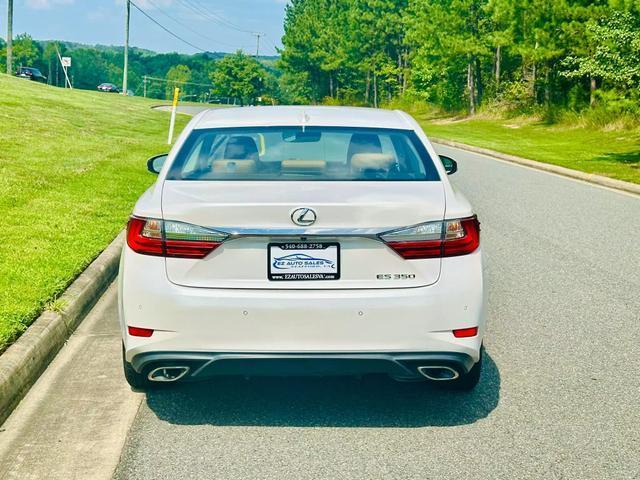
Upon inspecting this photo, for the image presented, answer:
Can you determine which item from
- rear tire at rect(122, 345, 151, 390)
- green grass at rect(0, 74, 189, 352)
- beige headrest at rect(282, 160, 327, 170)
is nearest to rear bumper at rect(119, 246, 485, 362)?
rear tire at rect(122, 345, 151, 390)

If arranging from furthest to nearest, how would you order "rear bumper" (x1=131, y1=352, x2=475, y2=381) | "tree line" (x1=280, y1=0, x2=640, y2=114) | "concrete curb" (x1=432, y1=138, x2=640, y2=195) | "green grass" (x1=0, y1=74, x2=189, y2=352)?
"tree line" (x1=280, y1=0, x2=640, y2=114) → "concrete curb" (x1=432, y1=138, x2=640, y2=195) → "green grass" (x1=0, y1=74, x2=189, y2=352) → "rear bumper" (x1=131, y1=352, x2=475, y2=381)

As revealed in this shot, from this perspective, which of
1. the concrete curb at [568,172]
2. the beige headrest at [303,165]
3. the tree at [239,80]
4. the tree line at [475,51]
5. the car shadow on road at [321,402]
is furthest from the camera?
the tree at [239,80]

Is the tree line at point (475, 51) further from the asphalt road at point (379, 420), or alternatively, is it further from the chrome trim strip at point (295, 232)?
the chrome trim strip at point (295, 232)

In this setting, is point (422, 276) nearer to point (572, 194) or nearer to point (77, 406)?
point (77, 406)

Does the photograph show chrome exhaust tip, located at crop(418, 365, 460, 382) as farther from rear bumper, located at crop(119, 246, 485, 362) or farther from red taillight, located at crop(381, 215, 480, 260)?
red taillight, located at crop(381, 215, 480, 260)

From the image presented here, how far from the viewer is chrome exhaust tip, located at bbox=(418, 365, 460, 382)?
175 inches

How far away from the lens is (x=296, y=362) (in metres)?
4.31

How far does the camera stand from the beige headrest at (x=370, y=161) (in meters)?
4.95

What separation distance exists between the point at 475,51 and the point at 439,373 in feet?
163

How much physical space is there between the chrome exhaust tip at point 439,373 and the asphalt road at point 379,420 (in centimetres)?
28

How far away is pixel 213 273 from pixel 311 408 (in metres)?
1.09

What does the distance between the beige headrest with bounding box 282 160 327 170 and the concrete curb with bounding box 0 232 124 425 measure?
1931mm

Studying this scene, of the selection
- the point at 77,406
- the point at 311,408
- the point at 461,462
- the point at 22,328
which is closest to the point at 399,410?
the point at 311,408

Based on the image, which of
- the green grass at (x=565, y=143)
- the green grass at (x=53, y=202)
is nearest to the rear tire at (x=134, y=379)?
the green grass at (x=53, y=202)
